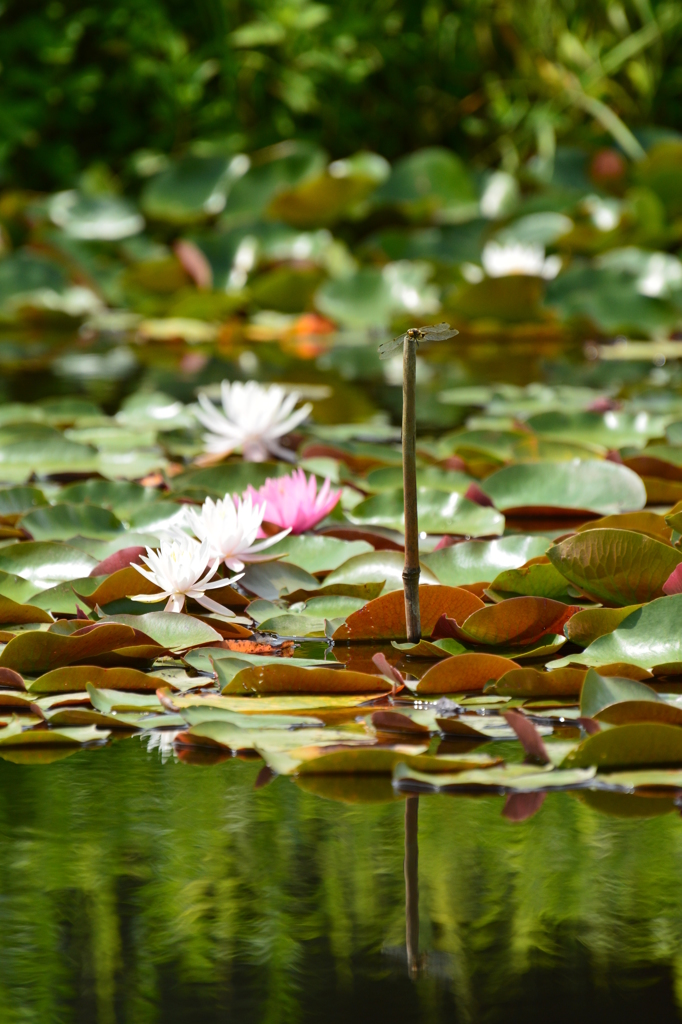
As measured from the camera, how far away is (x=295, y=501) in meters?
1.45

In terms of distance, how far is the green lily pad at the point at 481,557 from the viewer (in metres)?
1.34

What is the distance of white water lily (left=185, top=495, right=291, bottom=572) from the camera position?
1.24 metres

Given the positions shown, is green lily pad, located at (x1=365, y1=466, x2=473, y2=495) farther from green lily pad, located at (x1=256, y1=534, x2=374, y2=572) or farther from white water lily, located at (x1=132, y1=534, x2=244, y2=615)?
white water lily, located at (x1=132, y1=534, x2=244, y2=615)

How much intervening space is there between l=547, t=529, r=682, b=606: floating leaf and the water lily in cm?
34

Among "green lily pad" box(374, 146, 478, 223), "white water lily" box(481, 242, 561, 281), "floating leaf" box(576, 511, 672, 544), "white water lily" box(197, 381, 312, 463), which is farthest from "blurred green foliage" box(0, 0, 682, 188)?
"floating leaf" box(576, 511, 672, 544)

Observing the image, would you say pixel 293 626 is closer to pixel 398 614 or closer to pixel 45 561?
pixel 398 614

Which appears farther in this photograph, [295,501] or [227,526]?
[295,501]

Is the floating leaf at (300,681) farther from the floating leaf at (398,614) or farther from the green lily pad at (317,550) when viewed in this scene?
the green lily pad at (317,550)

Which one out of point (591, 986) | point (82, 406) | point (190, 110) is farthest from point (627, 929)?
point (190, 110)

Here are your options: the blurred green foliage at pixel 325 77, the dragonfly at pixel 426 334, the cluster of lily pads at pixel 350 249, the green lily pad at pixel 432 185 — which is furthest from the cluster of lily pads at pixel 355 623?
the blurred green foliage at pixel 325 77

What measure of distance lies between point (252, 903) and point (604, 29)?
574cm

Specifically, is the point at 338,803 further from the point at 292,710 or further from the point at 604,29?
the point at 604,29

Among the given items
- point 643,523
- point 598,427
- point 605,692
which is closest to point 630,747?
point 605,692

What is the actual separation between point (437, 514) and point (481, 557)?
214mm
